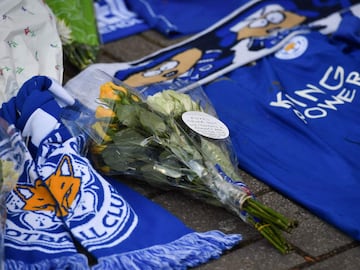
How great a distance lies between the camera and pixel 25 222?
89.1 inches

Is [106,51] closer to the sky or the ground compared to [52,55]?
closer to the ground


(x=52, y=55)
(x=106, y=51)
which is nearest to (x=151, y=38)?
(x=106, y=51)

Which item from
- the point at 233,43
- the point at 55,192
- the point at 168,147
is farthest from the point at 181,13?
the point at 55,192

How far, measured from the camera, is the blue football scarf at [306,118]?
8.05 ft

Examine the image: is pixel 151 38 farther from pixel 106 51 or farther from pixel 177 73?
pixel 177 73

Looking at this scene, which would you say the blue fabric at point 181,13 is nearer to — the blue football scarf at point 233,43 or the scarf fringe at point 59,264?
the blue football scarf at point 233,43

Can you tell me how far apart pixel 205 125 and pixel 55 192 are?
18.4 inches

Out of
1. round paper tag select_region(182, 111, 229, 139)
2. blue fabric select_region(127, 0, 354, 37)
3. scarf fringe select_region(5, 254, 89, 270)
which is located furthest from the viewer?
blue fabric select_region(127, 0, 354, 37)

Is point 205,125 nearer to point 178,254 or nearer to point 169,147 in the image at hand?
point 169,147

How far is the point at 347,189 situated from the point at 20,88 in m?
0.99

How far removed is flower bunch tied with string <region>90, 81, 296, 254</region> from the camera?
91.1 inches

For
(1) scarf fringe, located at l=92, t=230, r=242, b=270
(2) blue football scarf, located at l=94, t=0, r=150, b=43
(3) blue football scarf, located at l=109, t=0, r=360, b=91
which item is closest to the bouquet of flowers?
(1) scarf fringe, located at l=92, t=230, r=242, b=270

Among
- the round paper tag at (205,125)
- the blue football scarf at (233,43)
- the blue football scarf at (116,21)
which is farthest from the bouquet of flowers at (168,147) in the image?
the blue football scarf at (116,21)

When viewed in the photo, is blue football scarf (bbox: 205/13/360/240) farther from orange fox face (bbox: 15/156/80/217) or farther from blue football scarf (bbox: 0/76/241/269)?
orange fox face (bbox: 15/156/80/217)
